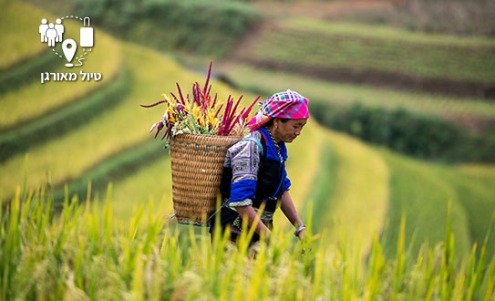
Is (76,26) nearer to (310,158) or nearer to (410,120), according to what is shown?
(310,158)

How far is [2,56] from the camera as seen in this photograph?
12773 mm

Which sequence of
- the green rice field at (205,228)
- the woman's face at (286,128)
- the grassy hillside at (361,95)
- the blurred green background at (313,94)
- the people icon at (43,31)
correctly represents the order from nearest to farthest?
the green rice field at (205,228), the woman's face at (286,128), the blurred green background at (313,94), the people icon at (43,31), the grassy hillside at (361,95)

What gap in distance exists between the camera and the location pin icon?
12.2 metres

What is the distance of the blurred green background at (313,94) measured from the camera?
39.3 feet

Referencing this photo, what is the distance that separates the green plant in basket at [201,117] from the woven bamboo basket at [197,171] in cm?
7

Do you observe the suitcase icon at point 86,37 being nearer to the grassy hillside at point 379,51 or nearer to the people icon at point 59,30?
the people icon at point 59,30

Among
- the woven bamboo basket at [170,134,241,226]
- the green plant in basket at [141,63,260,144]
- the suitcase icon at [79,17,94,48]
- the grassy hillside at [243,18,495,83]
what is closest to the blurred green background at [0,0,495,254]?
the grassy hillside at [243,18,495,83]

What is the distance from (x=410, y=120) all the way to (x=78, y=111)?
4.93 m

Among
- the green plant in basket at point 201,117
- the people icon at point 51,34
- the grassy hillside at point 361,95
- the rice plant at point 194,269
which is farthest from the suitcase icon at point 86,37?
the rice plant at point 194,269

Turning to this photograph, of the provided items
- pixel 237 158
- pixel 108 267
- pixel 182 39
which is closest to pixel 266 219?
pixel 237 158

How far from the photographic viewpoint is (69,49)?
12.4 metres

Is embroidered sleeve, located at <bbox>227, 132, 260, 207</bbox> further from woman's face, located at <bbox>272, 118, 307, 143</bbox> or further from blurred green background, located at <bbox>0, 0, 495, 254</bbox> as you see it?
blurred green background, located at <bbox>0, 0, 495, 254</bbox>

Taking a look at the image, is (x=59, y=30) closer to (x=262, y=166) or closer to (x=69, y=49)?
(x=69, y=49)

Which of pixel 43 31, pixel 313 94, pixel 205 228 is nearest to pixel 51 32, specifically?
pixel 43 31
